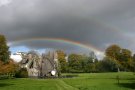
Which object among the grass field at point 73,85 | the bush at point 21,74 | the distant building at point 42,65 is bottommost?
the grass field at point 73,85

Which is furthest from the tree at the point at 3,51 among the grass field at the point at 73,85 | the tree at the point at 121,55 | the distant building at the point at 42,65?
the tree at the point at 121,55

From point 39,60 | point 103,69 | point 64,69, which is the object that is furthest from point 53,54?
point 103,69

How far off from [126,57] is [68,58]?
3643 centimetres

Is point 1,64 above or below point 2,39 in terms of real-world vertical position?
below

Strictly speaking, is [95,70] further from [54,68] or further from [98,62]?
[54,68]

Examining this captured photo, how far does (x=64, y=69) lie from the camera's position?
603 ft

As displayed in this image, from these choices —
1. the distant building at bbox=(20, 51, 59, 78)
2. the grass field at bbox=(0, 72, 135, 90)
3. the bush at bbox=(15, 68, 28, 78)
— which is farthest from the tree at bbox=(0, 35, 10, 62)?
the distant building at bbox=(20, 51, 59, 78)

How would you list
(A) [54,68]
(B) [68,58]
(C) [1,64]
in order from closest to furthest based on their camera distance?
1. (C) [1,64]
2. (A) [54,68]
3. (B) [68,58]

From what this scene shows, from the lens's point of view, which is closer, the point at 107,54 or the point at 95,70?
the point at 95,70

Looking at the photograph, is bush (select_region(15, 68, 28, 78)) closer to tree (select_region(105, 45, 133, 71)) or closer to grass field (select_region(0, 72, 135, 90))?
grass field (select_region(0, 72, 135, 90))

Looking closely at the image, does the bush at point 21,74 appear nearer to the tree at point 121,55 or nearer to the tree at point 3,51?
the tree at point 3,51

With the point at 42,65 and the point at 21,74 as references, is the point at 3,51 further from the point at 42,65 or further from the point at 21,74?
the point at 42,65

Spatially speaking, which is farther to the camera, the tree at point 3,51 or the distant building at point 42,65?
the distant building at point 42,65

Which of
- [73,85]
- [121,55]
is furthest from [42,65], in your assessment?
[73,85]
